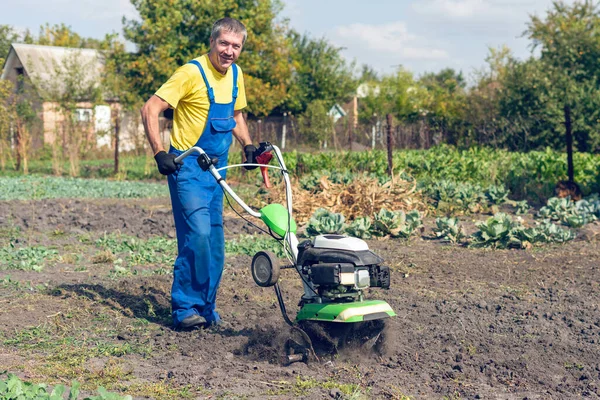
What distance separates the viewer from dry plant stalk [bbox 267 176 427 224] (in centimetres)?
1001

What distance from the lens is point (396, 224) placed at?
887 centimetres

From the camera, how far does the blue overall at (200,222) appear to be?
4.99m

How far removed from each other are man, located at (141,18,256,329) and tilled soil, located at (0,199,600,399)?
29 cm

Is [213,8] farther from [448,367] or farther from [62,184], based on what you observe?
[448,367]

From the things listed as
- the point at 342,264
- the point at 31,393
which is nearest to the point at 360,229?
the point at 342,264

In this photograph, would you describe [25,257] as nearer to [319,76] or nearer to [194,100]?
[194,100]

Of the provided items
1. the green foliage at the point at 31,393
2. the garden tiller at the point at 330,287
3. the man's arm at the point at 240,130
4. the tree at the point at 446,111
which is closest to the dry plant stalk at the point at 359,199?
the man's arm at the point at 240,130

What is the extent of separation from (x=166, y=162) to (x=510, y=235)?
4.71m

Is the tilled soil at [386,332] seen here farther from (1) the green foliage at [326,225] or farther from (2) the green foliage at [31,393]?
(1) the green foliage at [326,225]

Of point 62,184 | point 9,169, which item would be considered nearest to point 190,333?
point 62,184

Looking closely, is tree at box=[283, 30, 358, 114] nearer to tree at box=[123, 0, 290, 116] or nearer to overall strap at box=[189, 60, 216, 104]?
tree at box=[123, 0, 290, 116]

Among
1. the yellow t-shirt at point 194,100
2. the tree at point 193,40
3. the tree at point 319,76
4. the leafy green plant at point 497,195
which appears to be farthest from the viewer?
the tree at point 319,76

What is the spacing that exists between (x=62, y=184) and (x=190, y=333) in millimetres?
12494

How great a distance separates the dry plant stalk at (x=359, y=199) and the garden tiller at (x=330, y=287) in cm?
560
